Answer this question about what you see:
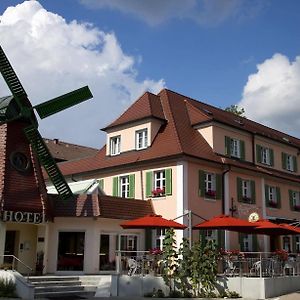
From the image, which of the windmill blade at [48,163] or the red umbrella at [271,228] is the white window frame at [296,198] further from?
the windmill blade at [48,163]

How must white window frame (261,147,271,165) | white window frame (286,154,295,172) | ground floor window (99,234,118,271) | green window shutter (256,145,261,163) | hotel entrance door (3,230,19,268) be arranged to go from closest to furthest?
hotel entrance door (3,230,19,268) → ground floor window (99,234,118,271) → green window shutter (256,145,261,163) → white window frame (261,147,271,165) → white window frame (286,154,295,172)

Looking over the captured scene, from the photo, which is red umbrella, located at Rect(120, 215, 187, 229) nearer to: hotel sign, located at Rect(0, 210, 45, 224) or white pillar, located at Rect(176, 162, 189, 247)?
white pillar, located at Rect(176, 162, 189, 247)

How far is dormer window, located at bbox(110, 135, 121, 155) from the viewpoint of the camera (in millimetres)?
27766

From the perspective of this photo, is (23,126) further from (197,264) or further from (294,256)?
(294,256)

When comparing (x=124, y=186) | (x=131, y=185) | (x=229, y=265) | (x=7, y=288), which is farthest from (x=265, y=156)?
(x=7, y=288)

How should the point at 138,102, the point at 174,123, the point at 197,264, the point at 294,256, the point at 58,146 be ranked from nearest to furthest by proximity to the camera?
1. the point at 197,264
2. the point at 294,256
3. the point at 174,123
4. the point at 138,102
5. the point at 58,146

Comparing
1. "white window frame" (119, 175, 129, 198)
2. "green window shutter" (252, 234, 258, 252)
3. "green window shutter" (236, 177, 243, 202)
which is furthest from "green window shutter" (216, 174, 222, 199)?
"white window frame" (119, 175, 129, 198)

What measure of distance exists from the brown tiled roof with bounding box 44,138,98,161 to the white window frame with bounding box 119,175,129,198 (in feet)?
44.8

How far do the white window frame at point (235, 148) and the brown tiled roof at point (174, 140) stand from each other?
626mm

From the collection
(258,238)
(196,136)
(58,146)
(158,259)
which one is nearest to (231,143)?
(196,136)

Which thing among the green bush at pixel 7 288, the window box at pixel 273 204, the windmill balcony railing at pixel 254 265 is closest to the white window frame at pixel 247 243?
the window box at pixel 273 204

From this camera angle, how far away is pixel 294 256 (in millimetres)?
21469

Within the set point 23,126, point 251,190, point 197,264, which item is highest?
point 23,126

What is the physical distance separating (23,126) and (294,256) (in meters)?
13.4
